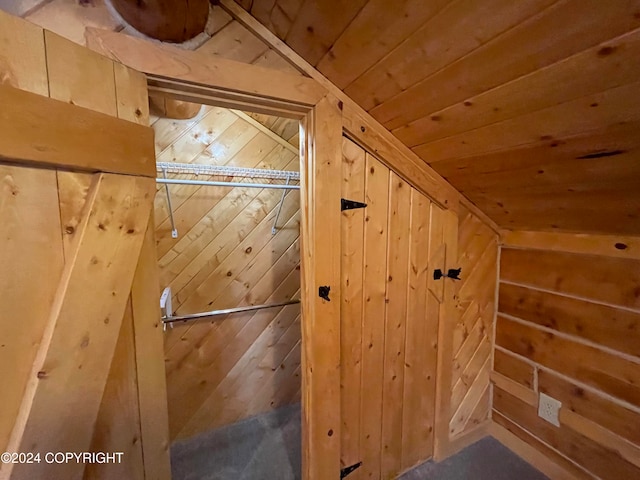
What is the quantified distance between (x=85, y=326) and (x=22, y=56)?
638mm

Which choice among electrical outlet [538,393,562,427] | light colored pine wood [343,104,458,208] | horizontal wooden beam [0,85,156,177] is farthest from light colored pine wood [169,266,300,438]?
electrical outlet [538,393,562,427]

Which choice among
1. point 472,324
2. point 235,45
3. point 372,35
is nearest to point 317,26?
point 372,35

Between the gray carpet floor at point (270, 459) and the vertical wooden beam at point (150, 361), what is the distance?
0.87 m

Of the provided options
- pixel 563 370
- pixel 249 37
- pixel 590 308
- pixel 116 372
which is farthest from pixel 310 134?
pixel 563 370

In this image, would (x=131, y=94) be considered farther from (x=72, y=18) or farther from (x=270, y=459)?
(x=270, y=459)

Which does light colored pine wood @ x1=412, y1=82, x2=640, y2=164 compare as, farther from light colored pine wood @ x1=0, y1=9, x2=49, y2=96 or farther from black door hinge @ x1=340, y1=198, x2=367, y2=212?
light colored pine wood @ x1=0, y1=9, x2=49, y2=96

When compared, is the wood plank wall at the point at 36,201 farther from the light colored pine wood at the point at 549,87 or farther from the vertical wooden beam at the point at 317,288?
the light colored pine wood at the point at 549,87

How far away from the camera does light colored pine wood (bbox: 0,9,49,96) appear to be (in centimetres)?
58

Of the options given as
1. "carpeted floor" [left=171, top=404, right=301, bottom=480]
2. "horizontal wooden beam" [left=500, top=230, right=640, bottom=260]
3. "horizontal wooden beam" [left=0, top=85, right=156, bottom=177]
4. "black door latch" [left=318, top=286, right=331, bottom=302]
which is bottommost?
"carpeted floor" [left=171, top=404, right=301, bottom=480]

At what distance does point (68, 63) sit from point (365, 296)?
127cm

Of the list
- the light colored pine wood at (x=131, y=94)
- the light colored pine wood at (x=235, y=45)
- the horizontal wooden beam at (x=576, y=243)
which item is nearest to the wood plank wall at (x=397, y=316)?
the horizontal wooden beam at (x=576, y=243)

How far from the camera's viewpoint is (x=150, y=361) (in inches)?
35.2

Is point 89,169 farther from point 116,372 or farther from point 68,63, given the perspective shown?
point 116,372

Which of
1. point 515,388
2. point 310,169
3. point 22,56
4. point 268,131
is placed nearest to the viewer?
point 22,56
